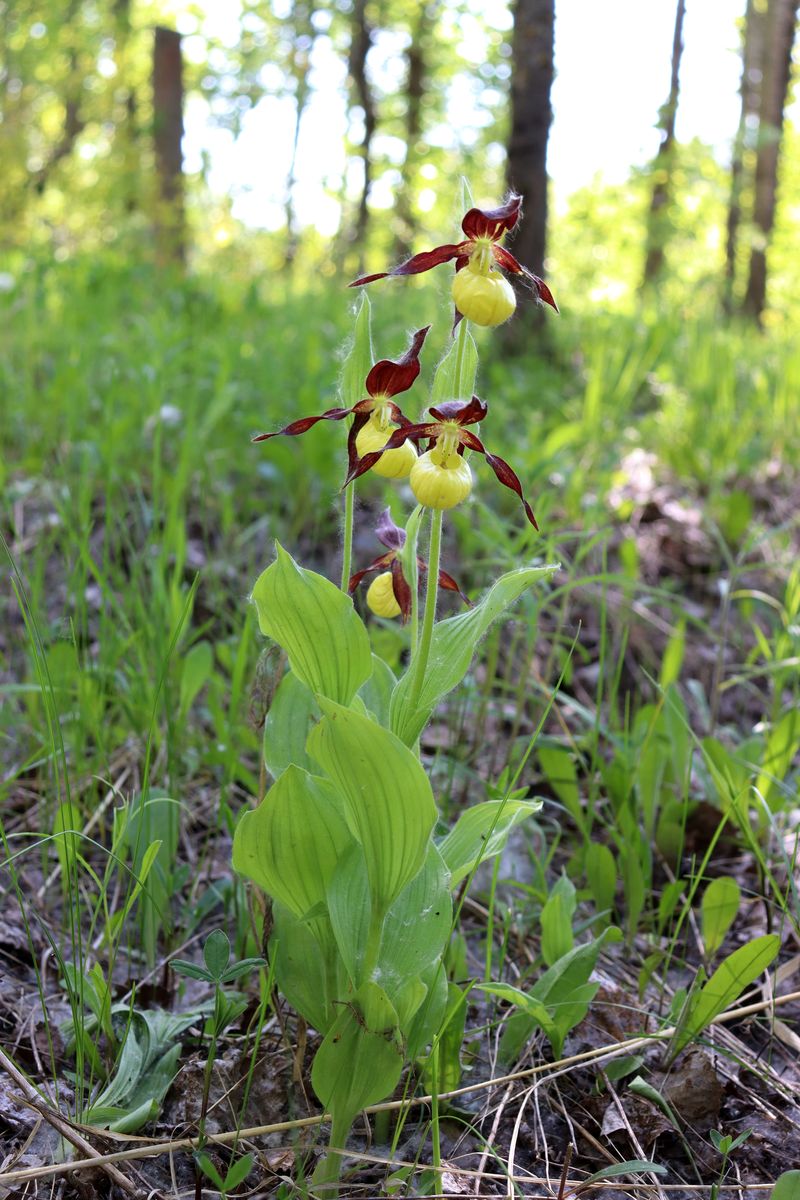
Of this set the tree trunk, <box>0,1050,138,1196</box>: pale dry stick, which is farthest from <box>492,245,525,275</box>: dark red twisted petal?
the tree trunk

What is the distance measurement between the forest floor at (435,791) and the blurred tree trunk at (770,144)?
7.65m

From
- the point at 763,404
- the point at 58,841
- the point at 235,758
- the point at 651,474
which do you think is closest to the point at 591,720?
the point at 235,758

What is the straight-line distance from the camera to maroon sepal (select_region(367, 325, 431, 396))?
3.28 ft

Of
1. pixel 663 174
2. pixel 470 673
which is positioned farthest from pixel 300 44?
pixel 470 673

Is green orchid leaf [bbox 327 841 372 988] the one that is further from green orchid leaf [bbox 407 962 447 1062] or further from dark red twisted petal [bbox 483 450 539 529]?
dark red twisted petal [bbox 483 450 539 529]

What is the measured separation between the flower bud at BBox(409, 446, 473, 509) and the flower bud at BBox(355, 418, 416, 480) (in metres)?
0.08

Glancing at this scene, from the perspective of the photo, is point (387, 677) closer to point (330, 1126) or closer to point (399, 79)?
point (330, 1126)

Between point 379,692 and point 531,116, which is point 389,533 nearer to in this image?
point 379,692

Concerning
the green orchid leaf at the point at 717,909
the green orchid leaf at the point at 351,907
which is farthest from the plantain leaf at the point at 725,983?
the green orchid leaf at the point at 351,907

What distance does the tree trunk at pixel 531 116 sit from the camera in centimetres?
433

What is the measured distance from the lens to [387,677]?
122cm

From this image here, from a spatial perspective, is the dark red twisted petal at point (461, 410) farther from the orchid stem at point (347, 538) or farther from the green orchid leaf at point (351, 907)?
the green orchid leaf at point (351, 907)

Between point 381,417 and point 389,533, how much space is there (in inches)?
5.9

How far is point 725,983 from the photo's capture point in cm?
118
